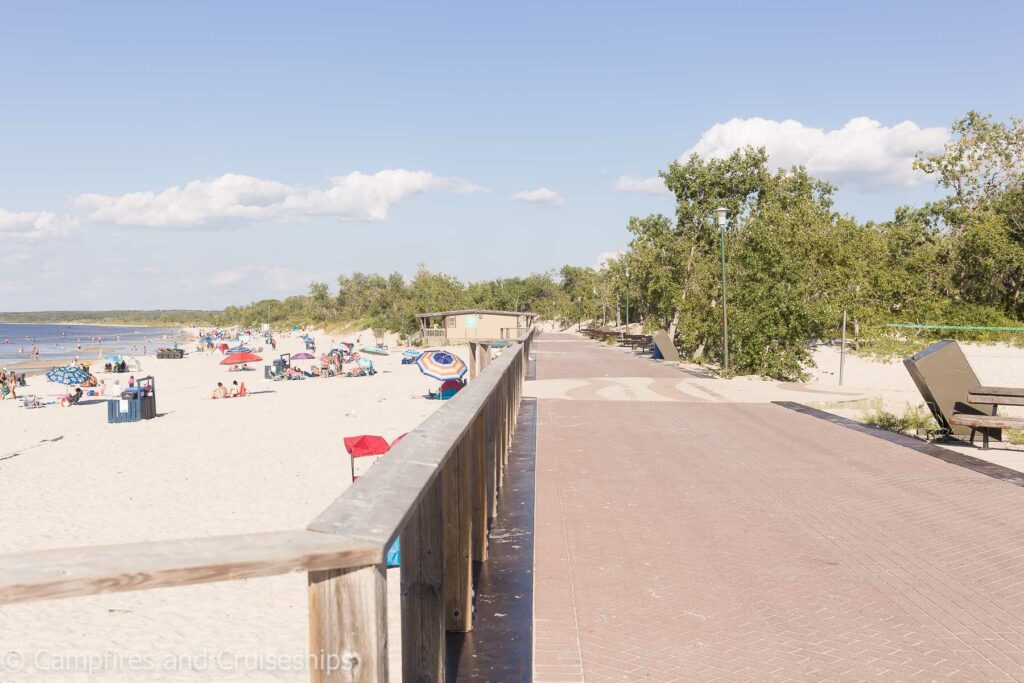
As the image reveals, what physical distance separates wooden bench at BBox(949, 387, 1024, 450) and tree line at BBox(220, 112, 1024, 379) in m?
13.7

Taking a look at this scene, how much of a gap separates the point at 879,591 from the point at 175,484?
13.8 m

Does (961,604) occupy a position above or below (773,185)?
below

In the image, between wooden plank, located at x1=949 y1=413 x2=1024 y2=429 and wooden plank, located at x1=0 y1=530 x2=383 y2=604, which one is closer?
wooden plank, located at x1=0 y1=530 x2=383 y2=604

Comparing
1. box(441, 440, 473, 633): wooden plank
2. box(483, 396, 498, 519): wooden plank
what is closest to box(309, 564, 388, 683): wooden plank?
box(441, 440, 473, 633): wooden plank

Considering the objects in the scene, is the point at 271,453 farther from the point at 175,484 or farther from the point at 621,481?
the point at 621,481

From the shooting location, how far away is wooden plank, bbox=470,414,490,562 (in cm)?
484

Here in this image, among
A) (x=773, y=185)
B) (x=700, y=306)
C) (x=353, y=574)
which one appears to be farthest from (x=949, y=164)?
(x=353, y=574)

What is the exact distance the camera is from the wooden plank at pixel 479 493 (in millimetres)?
4840

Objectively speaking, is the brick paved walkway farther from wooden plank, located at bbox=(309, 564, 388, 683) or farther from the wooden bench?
wooden plank, located at bbox=(309, 564, 388, 683)

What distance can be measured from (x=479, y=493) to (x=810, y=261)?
2912 centimetres

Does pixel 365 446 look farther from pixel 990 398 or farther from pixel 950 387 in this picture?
pixel 990 398

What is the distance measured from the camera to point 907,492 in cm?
861

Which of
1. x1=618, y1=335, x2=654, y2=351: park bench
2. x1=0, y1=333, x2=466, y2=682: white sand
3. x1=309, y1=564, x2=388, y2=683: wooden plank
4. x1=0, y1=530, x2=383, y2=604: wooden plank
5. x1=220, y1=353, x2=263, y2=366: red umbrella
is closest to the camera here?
x1=0, y1=530, x2=383, y2=604: wooden plank

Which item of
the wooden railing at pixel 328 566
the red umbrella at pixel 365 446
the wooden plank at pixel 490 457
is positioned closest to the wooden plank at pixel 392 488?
the wooden railing at pixel 328 566
